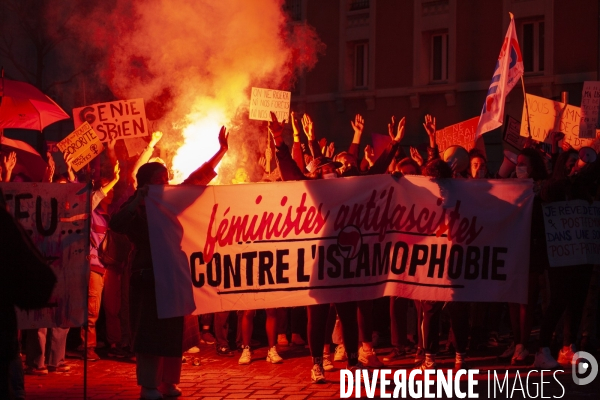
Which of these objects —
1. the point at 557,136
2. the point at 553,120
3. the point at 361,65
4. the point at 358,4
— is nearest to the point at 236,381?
the point at 557,136

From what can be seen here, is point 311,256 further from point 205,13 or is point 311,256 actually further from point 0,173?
point 205,13

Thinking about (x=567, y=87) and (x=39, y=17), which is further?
(x=39, y=17)

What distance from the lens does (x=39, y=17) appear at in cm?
3472

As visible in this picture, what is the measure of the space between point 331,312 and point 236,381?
4.39ft

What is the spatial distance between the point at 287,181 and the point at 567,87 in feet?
65.3


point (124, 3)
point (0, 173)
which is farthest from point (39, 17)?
point (0, 173)

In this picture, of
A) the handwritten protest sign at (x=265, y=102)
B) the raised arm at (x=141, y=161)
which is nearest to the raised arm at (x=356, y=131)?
the handwritten protest sign at (x=265, y=102)

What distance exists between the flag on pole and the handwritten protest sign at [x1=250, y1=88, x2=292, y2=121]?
9.37 feet

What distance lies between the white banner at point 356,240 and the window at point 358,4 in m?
23.2

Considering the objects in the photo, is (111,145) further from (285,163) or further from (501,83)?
(501,83)

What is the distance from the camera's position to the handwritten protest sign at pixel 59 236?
8.13m

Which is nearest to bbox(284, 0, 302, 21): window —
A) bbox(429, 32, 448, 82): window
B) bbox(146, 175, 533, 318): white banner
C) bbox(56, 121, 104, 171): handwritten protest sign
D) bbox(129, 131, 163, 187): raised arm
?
bbox(429, 32, 448, 82): window

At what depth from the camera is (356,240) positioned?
8797 mm

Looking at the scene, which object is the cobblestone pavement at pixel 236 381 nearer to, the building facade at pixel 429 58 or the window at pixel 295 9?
the building facade at pixel 429 58
